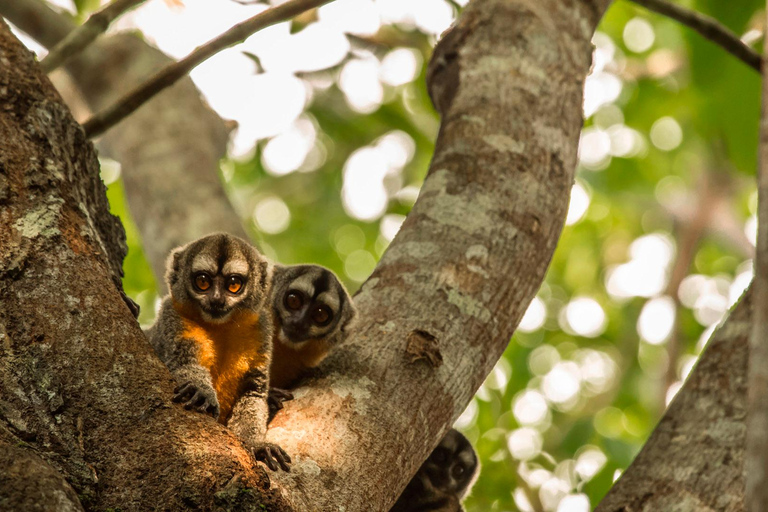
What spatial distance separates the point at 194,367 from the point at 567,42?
2263mm

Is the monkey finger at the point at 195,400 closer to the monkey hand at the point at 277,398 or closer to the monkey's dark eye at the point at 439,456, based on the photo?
the monkey hand at the point at 277,398

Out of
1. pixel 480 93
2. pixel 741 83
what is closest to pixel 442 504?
pixel 480 93

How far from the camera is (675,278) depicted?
7035mm

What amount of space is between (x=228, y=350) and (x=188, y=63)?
1174mm

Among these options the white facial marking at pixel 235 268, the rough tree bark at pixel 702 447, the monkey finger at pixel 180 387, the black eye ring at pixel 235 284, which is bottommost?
the rough tree bark at pixel 702 447

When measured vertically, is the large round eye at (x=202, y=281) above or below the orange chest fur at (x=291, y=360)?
above

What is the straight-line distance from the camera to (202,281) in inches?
143

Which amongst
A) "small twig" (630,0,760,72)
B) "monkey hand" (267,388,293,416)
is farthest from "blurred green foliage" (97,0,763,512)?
"monkey hand" (267,388,293,416)

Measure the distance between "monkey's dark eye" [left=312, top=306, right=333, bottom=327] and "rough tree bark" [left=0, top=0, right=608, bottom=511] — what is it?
3.16ft

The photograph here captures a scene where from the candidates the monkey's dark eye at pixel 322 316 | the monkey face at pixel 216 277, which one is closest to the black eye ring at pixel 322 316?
the monkey's dark eye at pixel 322 316

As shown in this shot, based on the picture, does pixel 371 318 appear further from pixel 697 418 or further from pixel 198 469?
pixel 697 418

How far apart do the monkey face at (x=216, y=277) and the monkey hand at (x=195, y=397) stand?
41.4 inches

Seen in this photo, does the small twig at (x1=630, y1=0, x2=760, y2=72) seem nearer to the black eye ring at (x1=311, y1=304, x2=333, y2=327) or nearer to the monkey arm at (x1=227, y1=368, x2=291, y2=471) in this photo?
the black eye ring at (x1=311, y1=304, x2=333, y2=327)

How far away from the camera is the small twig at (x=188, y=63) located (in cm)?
330
